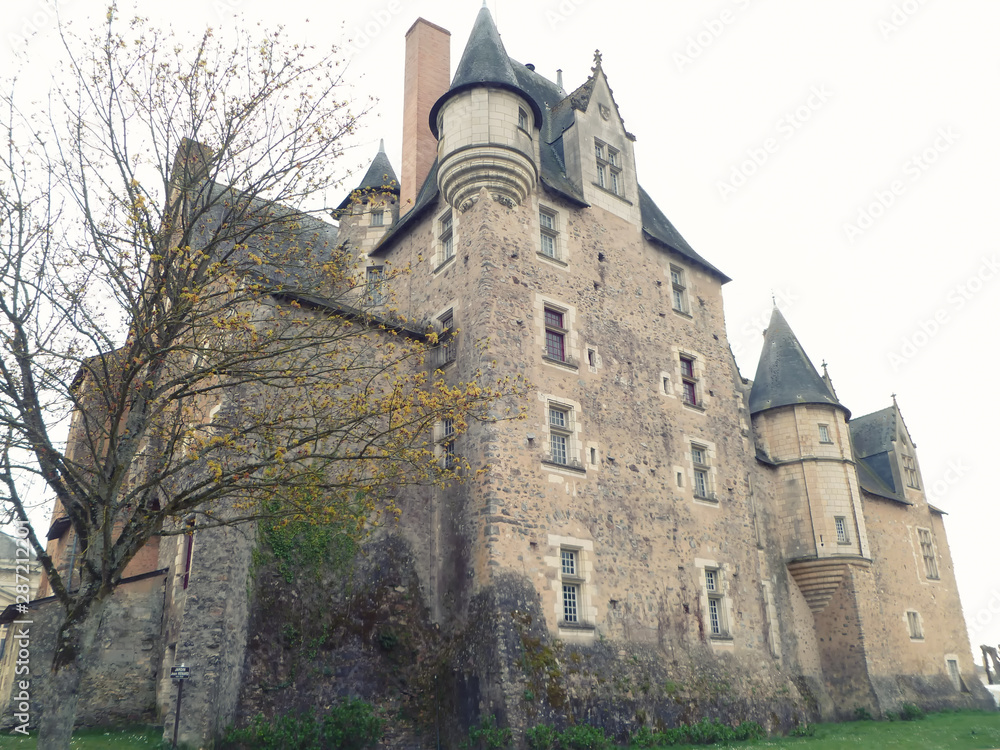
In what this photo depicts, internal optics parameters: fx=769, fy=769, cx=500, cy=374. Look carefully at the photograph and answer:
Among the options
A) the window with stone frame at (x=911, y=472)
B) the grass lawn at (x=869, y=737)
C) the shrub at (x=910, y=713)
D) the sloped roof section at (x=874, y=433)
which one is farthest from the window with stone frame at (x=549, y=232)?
the window with stone frame at (x=911, y=472)

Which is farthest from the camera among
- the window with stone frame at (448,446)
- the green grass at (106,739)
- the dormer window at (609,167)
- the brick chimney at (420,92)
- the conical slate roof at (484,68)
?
the brick chimney at (420,92)

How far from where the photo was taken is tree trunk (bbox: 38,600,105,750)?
8367mm

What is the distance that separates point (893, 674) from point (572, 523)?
14.8 m

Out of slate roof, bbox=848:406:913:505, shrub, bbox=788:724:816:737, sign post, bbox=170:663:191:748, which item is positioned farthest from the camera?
slate roof, bbox=848:406:913:505

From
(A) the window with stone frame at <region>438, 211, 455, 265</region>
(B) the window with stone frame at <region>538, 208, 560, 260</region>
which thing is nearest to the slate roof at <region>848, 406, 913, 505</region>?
(B) the window with stone frame at <region>538, 208, 560, 260</region>

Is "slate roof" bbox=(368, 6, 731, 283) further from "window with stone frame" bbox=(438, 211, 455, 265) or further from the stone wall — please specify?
the stone wall

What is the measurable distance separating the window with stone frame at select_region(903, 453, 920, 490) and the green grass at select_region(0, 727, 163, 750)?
90.9 ft

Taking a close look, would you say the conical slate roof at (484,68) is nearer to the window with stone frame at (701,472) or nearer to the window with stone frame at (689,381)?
the window with stone frame at (689,381)

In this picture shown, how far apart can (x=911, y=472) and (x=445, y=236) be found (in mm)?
22406

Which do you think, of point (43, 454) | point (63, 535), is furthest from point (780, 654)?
point (63, 535)

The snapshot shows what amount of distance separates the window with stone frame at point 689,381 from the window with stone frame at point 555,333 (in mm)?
4533

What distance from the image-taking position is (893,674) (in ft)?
80.7

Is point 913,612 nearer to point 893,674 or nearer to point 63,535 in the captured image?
point 893,674

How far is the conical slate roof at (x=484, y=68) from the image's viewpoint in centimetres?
1956
